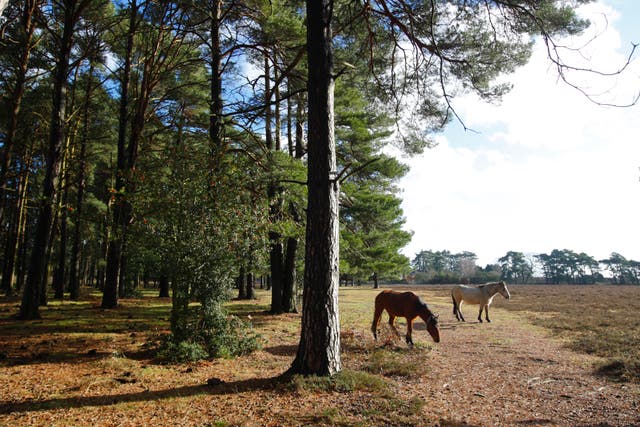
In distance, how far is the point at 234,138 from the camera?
10734 millimetres

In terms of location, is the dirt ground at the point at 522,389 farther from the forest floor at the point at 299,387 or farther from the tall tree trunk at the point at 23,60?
the tall tree trunk at the point at 23,60

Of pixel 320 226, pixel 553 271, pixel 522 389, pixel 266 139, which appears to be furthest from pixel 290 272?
pixel 553 271

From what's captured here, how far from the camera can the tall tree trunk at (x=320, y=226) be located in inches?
197

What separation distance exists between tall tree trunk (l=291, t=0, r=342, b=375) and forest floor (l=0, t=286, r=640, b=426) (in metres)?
0.38

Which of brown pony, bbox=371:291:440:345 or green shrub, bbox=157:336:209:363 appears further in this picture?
brown pony, bbox=371:291:440:345

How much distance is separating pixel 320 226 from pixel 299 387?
2208 millimetres

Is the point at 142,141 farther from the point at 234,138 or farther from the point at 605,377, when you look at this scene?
the point at 605,377

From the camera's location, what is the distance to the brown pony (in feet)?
25.8

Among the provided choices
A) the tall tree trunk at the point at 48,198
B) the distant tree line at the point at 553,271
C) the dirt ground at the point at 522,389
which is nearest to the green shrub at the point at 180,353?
the dirt ground at the point at 522,389

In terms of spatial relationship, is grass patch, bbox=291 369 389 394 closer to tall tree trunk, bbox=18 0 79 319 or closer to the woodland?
the woodland

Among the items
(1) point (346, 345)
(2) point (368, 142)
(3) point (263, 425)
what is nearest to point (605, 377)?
(1) point (346, 345)

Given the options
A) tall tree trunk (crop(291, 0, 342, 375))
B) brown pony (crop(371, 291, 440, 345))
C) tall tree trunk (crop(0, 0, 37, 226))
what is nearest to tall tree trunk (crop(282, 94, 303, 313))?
brown pony (crop(371, 291, 440, 345))

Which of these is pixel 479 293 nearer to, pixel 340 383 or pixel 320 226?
pixel 340 383

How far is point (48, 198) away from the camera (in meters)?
9.16
